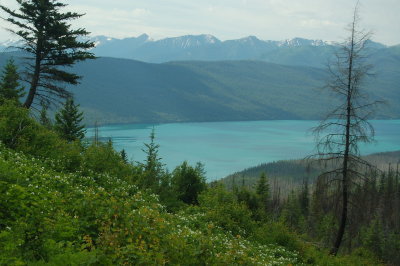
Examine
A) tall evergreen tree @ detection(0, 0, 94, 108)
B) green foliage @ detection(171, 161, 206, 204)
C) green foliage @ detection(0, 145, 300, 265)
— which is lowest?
green foliage @ detection(171, 161, 206, 204)

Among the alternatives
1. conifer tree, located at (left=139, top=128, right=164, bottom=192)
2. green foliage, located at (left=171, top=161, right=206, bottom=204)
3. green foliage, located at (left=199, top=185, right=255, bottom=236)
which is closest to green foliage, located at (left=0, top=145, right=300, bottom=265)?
green foliage, located at (left=199, top=185, right=255, bottom=236)

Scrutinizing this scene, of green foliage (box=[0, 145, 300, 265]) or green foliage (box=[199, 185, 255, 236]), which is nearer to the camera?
green foliage (box=[0, 145, 300, 265])

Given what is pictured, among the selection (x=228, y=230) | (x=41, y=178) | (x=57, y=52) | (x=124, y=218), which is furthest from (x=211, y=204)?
(x=57, y=52)

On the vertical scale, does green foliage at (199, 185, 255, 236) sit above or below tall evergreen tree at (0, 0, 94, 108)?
below

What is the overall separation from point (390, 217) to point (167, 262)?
116896 millimetres

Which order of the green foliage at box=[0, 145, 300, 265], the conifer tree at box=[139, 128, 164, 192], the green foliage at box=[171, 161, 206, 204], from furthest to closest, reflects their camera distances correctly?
1. the green foliage at box=[171, 161, 206, 204]
2. the conifer tree at box=[139, 128, 164, 192]
3. the green foliage at box=[0, 145, 300, 265]

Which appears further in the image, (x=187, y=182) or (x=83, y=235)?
(x=187, y=182)

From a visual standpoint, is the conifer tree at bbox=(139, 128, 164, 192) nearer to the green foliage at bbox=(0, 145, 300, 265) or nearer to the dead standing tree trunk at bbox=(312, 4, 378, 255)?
the dead standing tree trunk at bbox=(312, 4, 378, 255)

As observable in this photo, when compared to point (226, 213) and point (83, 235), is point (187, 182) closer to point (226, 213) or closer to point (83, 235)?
point (226, 213)

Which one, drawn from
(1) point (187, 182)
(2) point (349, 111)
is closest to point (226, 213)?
(2) point (349, 111)

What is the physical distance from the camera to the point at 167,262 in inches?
289

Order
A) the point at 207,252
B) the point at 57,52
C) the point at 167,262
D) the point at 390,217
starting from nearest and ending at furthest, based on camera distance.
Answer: the point at 167,262, the point at 207,252, the point at 57,52, the point at 390,217

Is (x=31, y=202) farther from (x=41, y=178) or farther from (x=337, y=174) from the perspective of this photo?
(x=337, y=174)

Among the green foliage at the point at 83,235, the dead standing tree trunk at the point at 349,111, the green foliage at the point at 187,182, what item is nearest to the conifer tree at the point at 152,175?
the green foliage at the point at 187,182
